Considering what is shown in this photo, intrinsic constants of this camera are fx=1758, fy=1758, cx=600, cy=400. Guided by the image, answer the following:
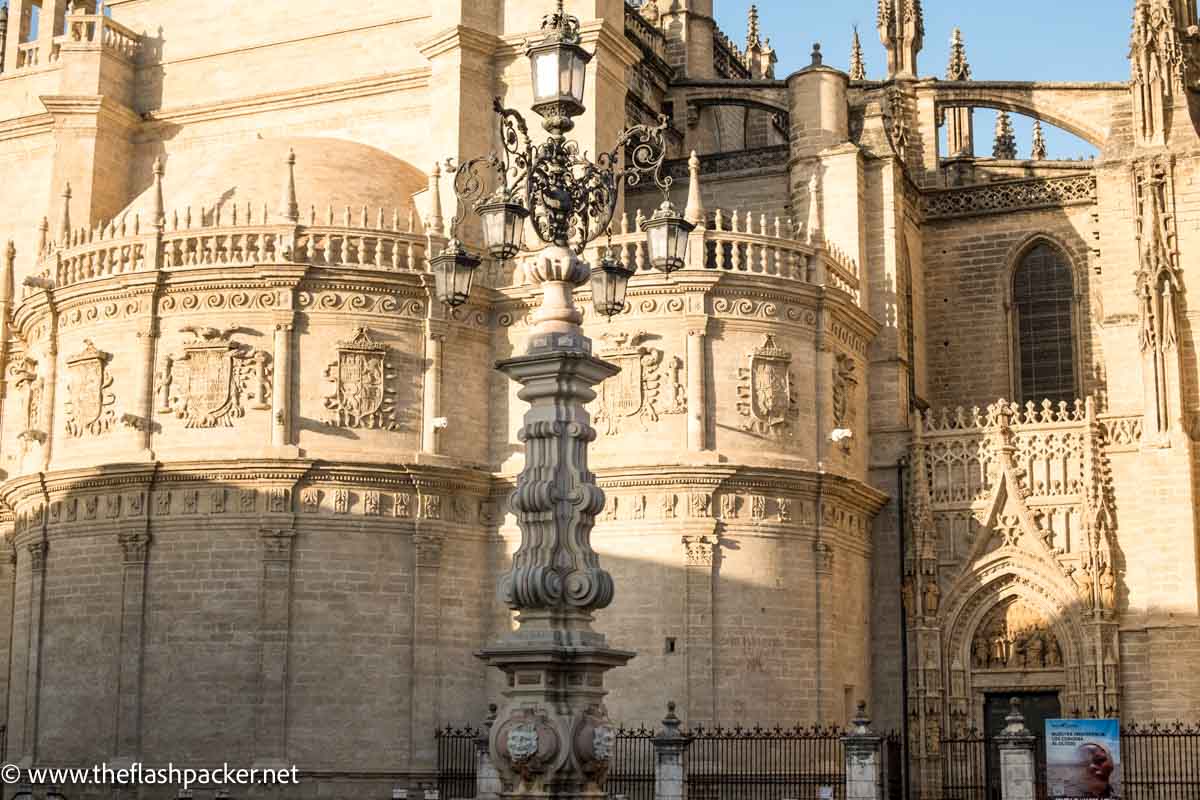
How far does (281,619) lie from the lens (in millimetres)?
25594

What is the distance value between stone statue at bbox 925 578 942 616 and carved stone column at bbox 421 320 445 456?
8391 mm

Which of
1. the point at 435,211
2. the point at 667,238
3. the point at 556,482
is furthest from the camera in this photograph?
the point at 435,211

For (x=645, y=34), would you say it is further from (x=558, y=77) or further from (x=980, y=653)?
(x=558, y=77)

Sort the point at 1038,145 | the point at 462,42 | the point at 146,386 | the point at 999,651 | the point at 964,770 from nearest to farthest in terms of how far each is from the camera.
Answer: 1. the point at 146,386
2. the point at 964,770
3. the point at 999,651
4. the point at 462,42
5. the point at 1038,145

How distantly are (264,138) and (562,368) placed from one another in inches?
703

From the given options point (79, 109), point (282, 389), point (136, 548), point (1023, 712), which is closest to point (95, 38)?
point (79, 109)

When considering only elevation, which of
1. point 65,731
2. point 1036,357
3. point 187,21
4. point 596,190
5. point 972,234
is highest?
point 187,21

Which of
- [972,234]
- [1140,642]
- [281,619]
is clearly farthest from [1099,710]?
[281,619]

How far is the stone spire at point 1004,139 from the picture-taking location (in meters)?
48.9

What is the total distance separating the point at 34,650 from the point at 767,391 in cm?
1194

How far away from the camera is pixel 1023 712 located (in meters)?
28.5

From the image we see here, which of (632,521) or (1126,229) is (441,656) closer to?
(632,521)

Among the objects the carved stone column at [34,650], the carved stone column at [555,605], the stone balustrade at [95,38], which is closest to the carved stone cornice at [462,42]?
the stone balustrade at [95,38]

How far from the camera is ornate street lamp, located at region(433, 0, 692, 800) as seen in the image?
1363 centimetres
